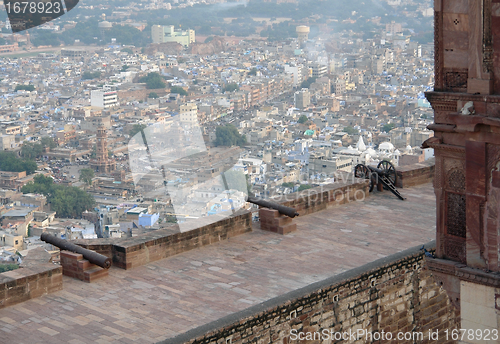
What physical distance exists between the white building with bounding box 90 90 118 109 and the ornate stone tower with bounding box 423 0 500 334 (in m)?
70.0

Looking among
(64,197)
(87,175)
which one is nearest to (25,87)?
(87,175)

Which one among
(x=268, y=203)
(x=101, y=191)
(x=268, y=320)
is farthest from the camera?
(x=101, y=191)

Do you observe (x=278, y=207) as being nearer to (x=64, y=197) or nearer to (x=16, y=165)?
(x=64, y=197)

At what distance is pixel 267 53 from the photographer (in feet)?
354

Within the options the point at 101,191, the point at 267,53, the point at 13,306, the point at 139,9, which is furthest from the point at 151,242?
the point at 139,9

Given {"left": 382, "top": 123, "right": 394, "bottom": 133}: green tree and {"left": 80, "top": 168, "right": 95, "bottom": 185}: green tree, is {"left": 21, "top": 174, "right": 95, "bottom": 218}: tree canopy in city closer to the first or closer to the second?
{"left": 80, "top": 168, "right": 95, "bottom": 185}: green tree

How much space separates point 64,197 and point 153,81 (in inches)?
1523

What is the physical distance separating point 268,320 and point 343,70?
88.0 meters

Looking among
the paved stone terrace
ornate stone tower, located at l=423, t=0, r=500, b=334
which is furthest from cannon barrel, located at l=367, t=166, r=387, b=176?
ornate stone tower, located at l=423, t=0, r=500, b=334

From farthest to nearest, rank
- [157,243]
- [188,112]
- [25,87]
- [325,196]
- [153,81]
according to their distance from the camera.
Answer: [153,81] < [25,87] < [188,112] < [325,196] < [157,243]

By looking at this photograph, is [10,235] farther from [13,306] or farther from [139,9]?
[139,9]

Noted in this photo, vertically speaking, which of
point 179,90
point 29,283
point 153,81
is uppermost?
point 29,283

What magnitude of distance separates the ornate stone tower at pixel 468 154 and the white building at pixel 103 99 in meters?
70.0

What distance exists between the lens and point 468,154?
394 cm
